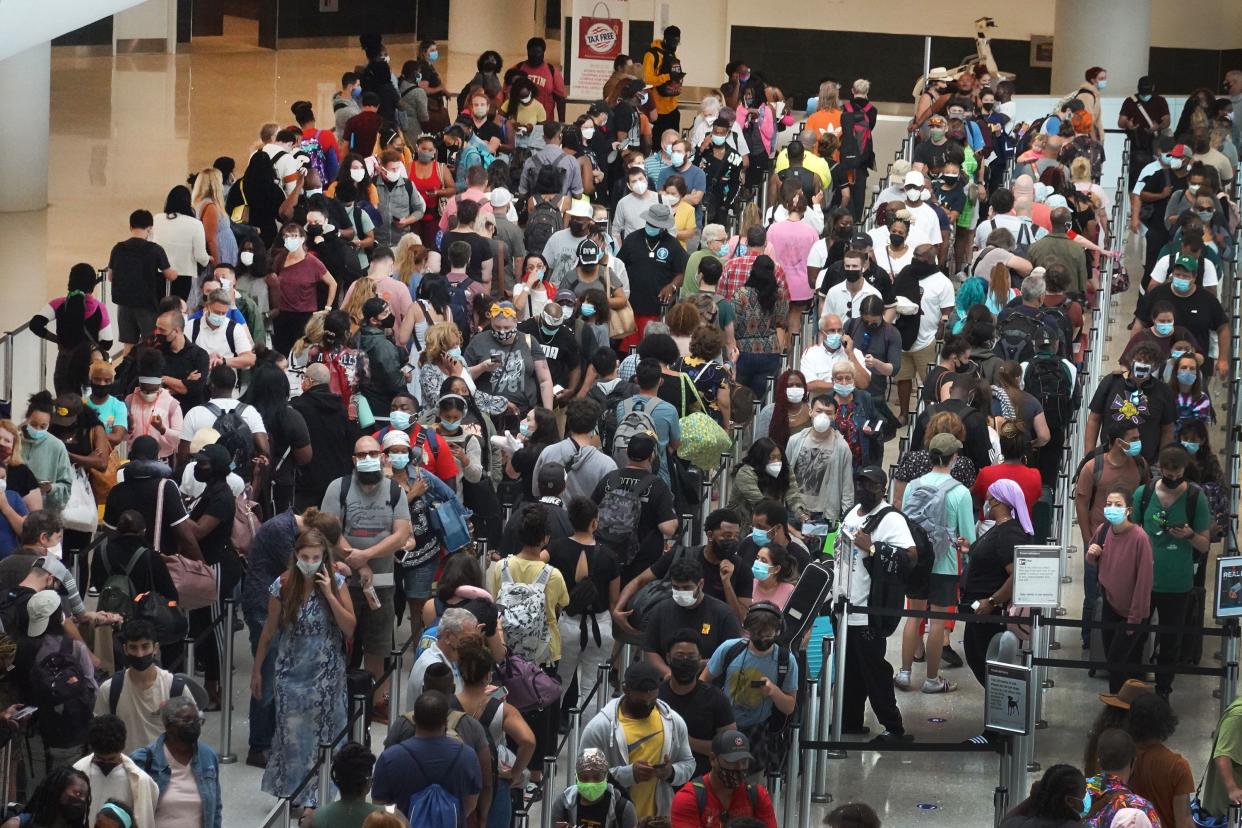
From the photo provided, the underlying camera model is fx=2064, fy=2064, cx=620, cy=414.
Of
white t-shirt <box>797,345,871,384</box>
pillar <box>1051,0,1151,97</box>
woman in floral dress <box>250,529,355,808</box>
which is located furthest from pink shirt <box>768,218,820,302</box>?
pillar <box>1051,0,1151,97</box>

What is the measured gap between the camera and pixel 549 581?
1026cm

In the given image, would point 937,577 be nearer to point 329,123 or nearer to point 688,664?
point 688,664

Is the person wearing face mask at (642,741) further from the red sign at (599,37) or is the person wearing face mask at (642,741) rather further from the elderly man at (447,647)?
the red sign at (599,37)

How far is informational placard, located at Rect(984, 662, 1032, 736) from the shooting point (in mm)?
9758

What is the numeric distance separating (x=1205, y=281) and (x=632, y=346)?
15.0 ft

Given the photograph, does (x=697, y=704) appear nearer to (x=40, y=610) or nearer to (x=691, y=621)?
(x=691, y=621)

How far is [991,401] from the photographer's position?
43.6 ft

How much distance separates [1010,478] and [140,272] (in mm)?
6730

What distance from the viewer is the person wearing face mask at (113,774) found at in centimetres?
852

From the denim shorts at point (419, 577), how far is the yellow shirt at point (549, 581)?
111cm

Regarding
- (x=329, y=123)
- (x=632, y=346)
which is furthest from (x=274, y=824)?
(x=329, y=123)

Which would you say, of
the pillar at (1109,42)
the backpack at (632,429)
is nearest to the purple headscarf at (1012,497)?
the backpack at (632,429)

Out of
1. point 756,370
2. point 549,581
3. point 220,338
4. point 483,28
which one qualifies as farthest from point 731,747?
point 483,28

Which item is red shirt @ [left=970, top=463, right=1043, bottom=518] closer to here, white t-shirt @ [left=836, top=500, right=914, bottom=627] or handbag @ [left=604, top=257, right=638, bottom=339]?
white t-shirt @ [left=836, top=500, right=914, bottom=627]
